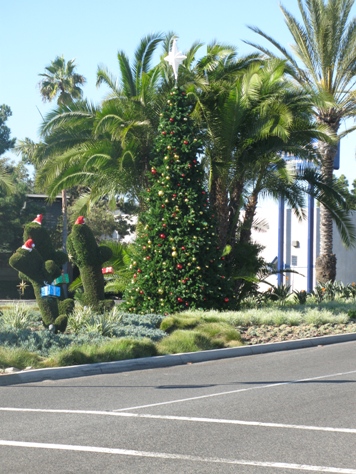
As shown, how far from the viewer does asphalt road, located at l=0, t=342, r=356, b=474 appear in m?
7.15

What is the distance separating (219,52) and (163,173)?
17.3 ft

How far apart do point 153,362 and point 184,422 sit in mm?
5960

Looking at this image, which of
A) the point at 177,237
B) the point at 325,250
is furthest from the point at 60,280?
the point at 325,250

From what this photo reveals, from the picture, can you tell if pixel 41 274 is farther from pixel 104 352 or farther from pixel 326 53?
pixel 326 53

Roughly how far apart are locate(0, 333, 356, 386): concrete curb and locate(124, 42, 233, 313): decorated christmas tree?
147 inches

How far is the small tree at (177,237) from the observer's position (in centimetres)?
2144

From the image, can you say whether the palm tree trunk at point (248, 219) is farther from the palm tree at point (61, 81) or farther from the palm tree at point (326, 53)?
the palm tree at point (61, 81)

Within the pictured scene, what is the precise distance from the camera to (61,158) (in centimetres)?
2592

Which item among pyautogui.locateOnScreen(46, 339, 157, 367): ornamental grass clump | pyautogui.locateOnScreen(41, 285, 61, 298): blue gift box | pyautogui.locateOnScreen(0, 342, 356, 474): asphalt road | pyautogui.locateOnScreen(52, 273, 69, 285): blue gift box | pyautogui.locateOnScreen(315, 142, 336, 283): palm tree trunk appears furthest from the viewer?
pyautogui.locateOnScreen(315, 142, 336, 283): palm tree trunk

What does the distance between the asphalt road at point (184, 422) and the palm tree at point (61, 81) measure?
141ft

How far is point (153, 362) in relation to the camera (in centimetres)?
1502

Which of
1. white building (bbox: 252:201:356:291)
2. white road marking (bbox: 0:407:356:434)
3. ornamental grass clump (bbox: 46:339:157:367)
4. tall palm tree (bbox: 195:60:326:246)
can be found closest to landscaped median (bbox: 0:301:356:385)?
ornamental grass clump (bbox: 46:339:157:367)

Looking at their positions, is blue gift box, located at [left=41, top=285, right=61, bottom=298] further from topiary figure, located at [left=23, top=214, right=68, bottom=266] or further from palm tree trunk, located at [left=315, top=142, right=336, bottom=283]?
palm tree trunk, located at [left=315, top=142, right=336, bottom=283]

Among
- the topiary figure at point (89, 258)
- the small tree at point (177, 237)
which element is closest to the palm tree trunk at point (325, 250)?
the small tree at point (177, 237)
